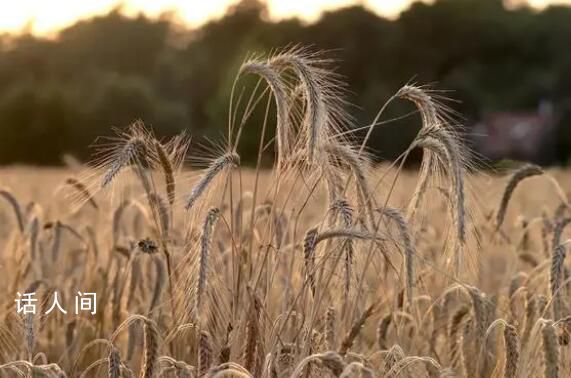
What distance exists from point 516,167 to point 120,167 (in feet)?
4.92

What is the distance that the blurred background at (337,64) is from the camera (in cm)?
4003

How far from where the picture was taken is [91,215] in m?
7.31

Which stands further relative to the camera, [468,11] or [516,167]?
[468,11]

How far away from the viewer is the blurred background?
1576 inches

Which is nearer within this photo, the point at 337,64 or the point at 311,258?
the point at 311,258

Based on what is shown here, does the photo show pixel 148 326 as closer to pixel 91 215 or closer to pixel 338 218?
pixel 338 218

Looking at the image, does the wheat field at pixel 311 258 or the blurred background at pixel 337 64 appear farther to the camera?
the blurred background at pixel 337 64

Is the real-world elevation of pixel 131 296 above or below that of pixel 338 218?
below

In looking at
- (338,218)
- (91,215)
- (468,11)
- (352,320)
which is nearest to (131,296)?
(352,320)

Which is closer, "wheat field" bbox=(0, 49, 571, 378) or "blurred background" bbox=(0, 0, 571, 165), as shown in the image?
"wheat field" bbox=(0, 49, 571, 378)

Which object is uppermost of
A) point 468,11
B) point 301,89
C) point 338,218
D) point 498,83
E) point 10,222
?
point 468,11

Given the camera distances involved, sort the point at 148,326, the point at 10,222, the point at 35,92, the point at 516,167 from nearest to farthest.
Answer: the point at 148,326, the point at 516,167, the point at 10,222, the point at 35,92

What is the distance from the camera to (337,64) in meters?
→ 42.7

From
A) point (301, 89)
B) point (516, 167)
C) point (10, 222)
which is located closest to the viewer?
point (301, 89)
